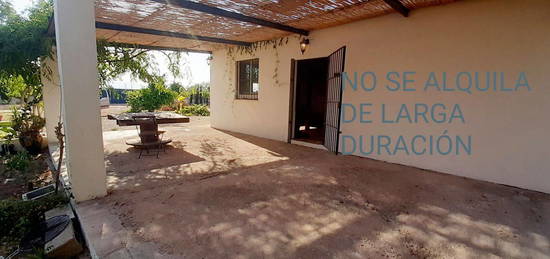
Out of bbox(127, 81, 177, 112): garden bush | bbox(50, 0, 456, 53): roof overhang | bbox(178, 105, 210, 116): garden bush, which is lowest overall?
bbox(178, 105, 210, 116): garden bush

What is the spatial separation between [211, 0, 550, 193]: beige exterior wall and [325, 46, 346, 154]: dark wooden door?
218 millimetres

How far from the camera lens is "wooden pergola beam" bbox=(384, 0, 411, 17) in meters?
3.46

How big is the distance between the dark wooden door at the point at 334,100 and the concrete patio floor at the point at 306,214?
89 cm

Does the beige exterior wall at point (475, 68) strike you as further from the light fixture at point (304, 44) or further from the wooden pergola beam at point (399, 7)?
the light fixture at point (304, 44)

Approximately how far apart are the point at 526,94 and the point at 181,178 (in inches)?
173

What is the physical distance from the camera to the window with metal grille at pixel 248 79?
6934mm

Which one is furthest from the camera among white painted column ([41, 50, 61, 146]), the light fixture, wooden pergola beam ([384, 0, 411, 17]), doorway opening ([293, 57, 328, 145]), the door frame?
doorway opening ([293, 57, 328, 145])

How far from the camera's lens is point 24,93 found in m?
Answer: 5.27

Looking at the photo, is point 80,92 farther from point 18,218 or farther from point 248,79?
point 248,79

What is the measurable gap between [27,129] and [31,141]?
0.26 meters

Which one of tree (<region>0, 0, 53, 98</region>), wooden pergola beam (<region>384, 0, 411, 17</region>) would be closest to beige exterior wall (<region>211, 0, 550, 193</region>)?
wooden pergola beam (<region>384, 0, 411, 17</region>)

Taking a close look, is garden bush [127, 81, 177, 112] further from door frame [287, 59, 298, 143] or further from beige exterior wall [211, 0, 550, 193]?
beige exterior wall [211, 0, 550, 193]

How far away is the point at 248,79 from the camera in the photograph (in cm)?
723

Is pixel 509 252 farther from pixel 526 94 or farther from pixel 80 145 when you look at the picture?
pixel 80 145
